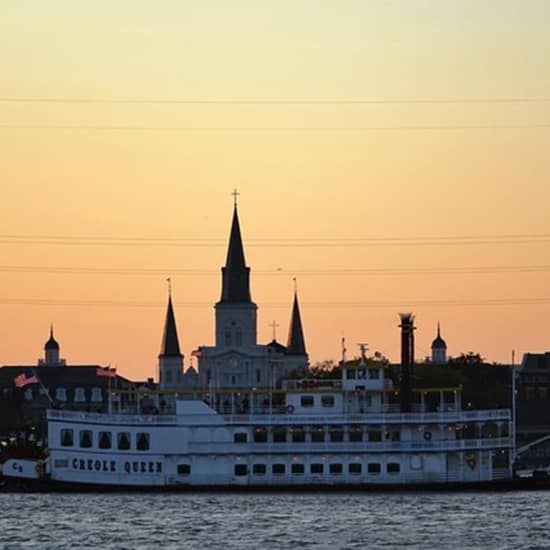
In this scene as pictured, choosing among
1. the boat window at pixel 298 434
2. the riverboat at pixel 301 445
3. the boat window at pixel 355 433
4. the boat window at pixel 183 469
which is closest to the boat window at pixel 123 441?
the riverboat at pixel 301 445

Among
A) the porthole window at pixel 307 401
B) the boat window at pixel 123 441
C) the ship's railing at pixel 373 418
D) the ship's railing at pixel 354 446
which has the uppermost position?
the porthole window at pixel 307 401

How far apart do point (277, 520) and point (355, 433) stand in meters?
21.4

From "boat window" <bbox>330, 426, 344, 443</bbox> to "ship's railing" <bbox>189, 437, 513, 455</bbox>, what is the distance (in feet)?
2.53

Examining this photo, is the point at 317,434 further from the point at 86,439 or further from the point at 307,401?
the point at 86,439

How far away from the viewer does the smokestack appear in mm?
146000

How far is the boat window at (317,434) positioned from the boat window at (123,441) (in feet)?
34.5

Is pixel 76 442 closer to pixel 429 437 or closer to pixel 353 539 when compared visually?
pixel 429 437

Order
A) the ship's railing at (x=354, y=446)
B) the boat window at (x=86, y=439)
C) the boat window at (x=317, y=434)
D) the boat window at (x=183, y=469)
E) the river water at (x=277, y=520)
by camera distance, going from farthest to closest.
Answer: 1. the boat window at (x=86, y=439)
2. the boat window at (x=183, y=469)
3. the boat window at (x=317, y=434)
4. the ship's railing at (x=354, y=446)
5. the river water at (x=277, y=520)

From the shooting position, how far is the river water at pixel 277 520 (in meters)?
116

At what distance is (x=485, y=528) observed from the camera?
121 meters

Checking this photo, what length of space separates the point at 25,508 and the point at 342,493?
58.6 feet

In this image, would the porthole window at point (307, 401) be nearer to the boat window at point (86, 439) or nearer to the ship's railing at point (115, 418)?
the ship's railing at point (115, 418)

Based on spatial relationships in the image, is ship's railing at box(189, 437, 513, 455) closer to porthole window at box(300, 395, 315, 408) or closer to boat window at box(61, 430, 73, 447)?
porthole window at box(300, 395, 315, 408)

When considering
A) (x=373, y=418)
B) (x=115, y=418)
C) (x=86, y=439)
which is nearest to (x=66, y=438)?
(x=86, y=439)
